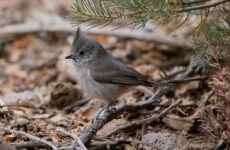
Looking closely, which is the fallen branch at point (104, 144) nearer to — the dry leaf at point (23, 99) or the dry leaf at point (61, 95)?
the dry leaf at point (61, 95)

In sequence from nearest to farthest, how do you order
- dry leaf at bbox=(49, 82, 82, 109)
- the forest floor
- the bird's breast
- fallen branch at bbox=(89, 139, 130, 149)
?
fallen branch at bbox=(89, 139, 130, 149)
the forest floor
the bird's breast
dry leaf at bbox=(49, 82, 82, 109)

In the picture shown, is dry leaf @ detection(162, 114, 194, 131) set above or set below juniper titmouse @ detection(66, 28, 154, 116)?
below

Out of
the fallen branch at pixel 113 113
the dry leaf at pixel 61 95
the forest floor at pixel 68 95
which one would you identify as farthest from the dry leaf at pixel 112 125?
the dry leaf at pixel 61 95

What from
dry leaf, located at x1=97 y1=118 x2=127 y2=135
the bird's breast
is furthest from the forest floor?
the bird's breast

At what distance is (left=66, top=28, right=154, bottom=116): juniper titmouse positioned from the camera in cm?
390

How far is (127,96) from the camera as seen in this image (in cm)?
464

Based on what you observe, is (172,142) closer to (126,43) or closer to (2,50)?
(126,43)

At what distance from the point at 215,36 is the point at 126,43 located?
2.81m

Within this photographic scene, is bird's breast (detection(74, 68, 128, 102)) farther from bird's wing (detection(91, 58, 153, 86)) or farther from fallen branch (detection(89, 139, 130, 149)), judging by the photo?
fallen branch (detection(89, 139, 130, 149))

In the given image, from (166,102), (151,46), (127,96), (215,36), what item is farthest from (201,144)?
(151,46)

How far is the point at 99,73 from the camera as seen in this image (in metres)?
4.02

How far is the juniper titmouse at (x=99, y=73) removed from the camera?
3.90 m

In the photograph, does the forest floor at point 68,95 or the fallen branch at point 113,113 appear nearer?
the fallen branch at point 113,113

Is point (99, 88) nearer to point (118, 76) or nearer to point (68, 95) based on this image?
point (118, 76)
